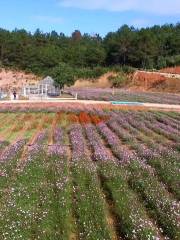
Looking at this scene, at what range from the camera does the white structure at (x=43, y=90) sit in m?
78.9

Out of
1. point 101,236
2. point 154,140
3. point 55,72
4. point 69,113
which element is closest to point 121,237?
point 101,236

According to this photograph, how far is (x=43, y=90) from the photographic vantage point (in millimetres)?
80688

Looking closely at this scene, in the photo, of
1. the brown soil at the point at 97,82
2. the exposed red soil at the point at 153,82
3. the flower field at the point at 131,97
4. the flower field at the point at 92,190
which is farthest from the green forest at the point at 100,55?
the flower field at the point at 92,190

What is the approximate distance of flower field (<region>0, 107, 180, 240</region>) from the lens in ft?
45.7

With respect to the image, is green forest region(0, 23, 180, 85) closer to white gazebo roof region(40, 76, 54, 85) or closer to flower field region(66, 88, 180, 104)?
flower field region(66, 88, 180, 104)

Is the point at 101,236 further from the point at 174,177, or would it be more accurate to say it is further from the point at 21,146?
the point at 21,146

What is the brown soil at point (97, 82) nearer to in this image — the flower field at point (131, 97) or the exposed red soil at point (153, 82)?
the exposed red soil at point (153, 82)

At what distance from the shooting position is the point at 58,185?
1850 cm

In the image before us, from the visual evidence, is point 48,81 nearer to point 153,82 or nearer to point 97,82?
point 153,82

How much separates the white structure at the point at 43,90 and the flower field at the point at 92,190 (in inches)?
1749

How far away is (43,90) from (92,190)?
63.5 meters

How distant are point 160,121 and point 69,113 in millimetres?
11748

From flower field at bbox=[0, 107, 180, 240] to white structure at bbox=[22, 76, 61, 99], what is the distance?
4441cm

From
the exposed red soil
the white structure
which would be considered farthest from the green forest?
the white structure
